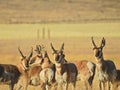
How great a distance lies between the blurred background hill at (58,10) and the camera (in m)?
89.2

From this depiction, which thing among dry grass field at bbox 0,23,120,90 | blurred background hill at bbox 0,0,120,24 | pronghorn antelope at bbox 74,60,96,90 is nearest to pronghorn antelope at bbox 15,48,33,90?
pronghorn antelope at bbox 74,60,96,90

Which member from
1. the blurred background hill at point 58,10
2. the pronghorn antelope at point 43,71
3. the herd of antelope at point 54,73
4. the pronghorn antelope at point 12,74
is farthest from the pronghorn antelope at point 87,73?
the blurred background hill at point 58,10

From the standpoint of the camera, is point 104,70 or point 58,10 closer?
point 104,70

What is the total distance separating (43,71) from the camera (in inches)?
895

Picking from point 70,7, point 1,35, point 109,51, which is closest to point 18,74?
point 109,51

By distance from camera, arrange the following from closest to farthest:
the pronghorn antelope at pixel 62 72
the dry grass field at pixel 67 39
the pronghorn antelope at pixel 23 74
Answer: the pronghorn antelope at pixel 62 72 → the pronghorn antelope at pixel 23 74 → the dry grass field at pixel 67 39

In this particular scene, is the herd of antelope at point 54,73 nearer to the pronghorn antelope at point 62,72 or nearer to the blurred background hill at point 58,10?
the pronghorn antelope at point 62,72

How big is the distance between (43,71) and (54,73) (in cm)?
49

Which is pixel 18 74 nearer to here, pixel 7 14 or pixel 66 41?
pixel 66 41

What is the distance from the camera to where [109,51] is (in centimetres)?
4156

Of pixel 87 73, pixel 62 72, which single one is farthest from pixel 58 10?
pixel 62 72

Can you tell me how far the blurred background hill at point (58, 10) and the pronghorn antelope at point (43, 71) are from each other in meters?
61.4

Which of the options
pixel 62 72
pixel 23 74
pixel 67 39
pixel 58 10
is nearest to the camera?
pixel 62 72

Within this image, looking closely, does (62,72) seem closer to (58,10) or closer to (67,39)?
(67,39)
